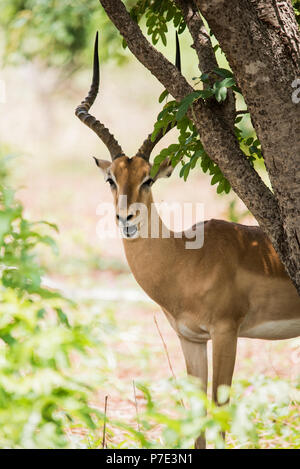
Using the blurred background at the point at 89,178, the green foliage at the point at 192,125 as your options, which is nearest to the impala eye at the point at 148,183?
the green foliage at the point at 192,125

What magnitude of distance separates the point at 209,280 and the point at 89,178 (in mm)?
15951

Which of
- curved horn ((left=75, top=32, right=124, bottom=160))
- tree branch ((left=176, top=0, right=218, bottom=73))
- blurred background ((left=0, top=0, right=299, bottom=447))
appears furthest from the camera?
blurred background ((left=0, top=0, right=299, bottom=447))

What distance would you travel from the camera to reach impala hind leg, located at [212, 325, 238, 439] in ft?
13.7

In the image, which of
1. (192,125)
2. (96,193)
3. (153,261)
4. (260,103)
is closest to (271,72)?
(260,103)

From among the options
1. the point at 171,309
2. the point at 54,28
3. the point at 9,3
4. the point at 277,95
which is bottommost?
the point at 171,309

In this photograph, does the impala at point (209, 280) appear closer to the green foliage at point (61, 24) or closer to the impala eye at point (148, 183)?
the impala eye at point (148, 183)

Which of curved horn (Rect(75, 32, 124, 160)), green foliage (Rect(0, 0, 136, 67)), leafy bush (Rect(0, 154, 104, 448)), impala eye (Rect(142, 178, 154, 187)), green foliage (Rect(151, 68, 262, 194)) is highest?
green foliage (Rect(0, 0, 136, 67))

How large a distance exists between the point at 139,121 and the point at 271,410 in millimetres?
20341

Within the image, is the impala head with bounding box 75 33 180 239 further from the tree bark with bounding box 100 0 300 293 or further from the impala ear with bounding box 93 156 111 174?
the tree bark with bounding box 100 0 300 293

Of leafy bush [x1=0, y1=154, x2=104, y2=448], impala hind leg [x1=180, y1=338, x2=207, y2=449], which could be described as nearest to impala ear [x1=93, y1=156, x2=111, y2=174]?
impala hind leg [x1=180, y1=338, x2=207, y2=449]

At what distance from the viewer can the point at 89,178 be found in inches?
787
